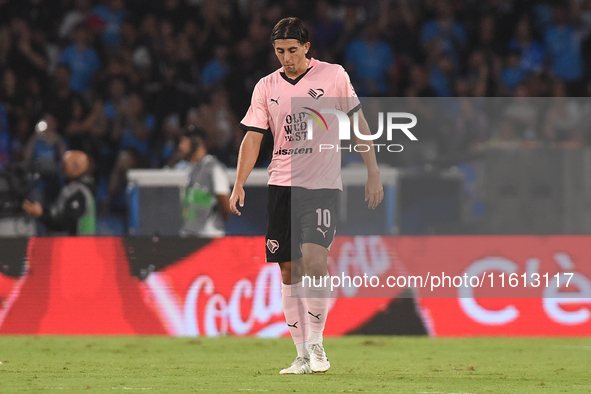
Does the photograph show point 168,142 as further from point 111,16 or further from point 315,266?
point 315,266

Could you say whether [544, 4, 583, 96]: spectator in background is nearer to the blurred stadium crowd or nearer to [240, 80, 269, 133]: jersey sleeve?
the blurred stadium crowd

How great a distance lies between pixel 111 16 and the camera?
13.0 meters

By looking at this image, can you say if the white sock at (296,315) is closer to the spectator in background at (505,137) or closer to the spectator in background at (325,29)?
the spectator in background at (505,137)

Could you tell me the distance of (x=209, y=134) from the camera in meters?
11.1

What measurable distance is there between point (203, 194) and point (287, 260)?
122 inches

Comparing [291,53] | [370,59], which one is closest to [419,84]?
[370,59]

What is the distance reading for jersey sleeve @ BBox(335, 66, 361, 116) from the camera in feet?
18.9

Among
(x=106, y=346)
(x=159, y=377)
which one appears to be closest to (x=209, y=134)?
(x=106, y=346)

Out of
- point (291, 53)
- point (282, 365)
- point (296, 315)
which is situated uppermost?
point (291, 53)

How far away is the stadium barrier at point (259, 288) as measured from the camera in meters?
8.09

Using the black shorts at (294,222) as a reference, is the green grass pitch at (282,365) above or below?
below

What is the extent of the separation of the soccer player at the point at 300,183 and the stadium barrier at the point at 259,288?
241cm

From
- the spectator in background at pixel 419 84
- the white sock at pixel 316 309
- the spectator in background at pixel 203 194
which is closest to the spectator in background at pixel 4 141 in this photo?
the spectator in background at pixel 203 194

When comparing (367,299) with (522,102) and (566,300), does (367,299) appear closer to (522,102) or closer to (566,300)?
(566,300)
